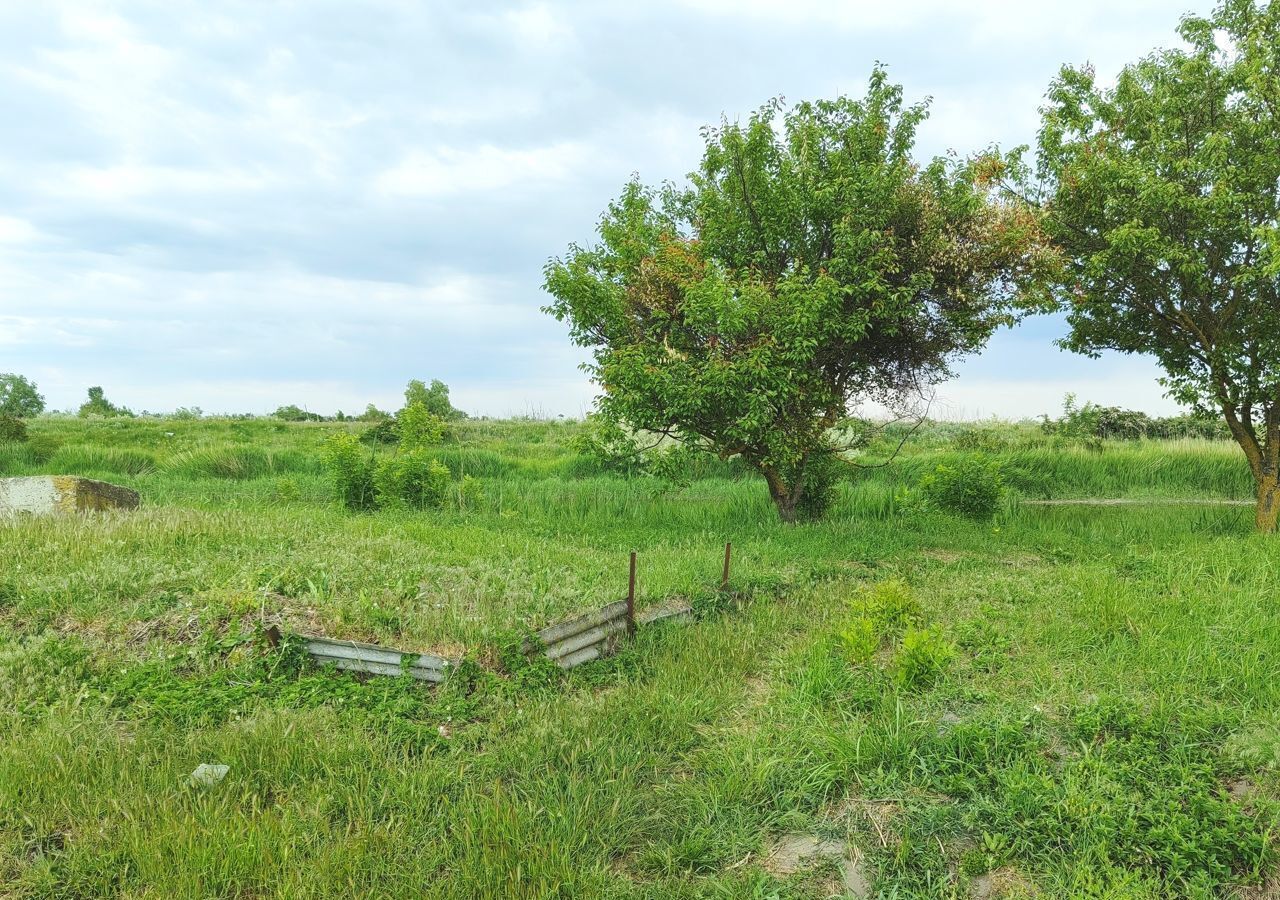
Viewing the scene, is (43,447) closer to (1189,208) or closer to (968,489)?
(968,489)

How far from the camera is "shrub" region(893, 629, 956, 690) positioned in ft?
16.9

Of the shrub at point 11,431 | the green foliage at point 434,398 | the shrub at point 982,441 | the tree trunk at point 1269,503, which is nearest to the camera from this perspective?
the tree trunk at point 1269,503

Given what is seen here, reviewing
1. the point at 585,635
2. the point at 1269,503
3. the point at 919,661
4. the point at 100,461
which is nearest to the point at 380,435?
the point at 100,461

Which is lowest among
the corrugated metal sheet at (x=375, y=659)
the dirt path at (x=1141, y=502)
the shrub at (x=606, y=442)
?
the corrugated metal sheet at (x=375, y=659)

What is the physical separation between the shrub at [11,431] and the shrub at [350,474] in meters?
16.8

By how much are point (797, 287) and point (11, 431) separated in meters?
26.1

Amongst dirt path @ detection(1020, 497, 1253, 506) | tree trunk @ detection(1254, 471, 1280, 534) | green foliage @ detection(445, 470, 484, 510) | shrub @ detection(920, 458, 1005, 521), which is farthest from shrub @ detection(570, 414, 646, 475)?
tree trunk @ detection(1254, 471, 1280, 534)

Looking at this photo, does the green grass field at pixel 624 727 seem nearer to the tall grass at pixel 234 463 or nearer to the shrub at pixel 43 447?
the tall grass at pixel 234 463

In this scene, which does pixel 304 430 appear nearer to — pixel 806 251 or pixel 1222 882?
pixel 806 251

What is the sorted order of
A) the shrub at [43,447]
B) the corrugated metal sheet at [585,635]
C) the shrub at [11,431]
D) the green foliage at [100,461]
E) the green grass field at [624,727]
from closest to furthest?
the green grass field at [624,727] < the corrugated metal sheet at [585,635] < the green foliage at [100,461] < the shrub at [43,447] < the shrub at [11,431]

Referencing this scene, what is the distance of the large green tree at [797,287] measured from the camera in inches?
445

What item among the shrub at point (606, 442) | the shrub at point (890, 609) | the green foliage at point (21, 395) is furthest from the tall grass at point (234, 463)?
the green foliage at point (21, 395)

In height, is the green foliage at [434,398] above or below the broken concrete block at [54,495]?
above

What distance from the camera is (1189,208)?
12305mm
